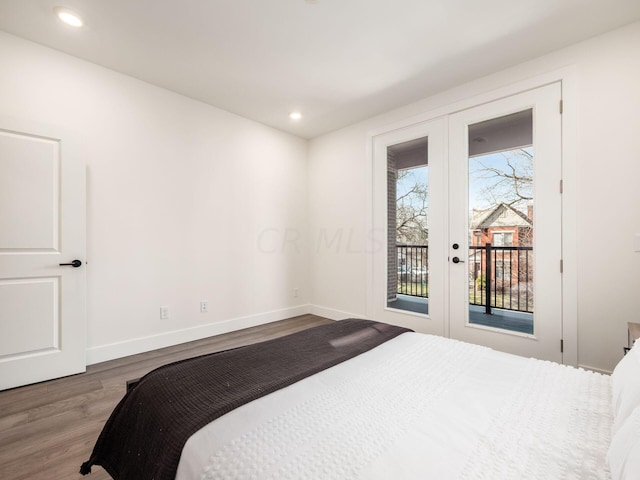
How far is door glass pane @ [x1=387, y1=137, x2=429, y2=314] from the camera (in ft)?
10.8

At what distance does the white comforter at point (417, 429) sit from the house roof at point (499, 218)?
5.74 ft

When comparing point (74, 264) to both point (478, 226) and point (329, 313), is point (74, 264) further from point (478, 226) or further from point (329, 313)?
point (478, 226)

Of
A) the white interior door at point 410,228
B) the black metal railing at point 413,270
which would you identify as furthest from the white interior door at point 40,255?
the black metal railing at point 413,270

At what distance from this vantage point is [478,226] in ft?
9.54

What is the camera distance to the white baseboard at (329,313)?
405 centimetres

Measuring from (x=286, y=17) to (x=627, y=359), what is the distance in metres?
2.64

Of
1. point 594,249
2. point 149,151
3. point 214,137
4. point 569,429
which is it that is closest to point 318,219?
point 214,137

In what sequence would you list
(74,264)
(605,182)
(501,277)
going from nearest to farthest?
(605,182)
(74,264)
(501,277)

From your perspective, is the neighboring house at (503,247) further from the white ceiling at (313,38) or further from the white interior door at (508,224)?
the white ceiling at (313,38)

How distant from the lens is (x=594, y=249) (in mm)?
2322

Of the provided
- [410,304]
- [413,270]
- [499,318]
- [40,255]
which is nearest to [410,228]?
[413,270]

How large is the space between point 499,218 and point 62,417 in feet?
11.9

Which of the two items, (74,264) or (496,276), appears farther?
(496,276)

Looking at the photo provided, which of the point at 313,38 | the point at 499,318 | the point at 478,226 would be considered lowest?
the point at 499,318
